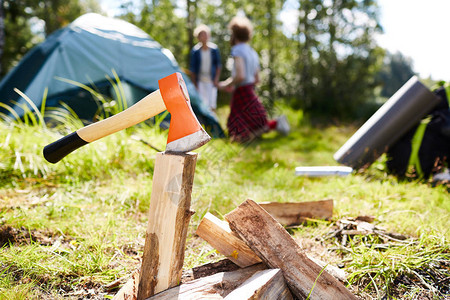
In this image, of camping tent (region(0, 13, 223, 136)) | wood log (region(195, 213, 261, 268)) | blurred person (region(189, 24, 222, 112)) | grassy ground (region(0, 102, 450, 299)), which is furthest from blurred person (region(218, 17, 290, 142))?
wood log (region(195, 213, 261, 268))

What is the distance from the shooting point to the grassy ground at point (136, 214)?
146 cm

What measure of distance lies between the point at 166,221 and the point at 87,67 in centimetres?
351

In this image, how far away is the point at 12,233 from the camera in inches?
67.2

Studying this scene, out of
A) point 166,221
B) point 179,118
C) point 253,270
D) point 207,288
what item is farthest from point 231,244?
point 179,118

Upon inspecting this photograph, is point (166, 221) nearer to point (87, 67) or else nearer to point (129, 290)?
point (129, 290)

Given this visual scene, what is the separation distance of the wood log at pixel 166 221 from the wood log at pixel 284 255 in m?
0.26

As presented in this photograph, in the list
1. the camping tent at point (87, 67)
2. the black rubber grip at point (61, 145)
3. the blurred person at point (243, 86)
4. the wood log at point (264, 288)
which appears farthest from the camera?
the blurred person at point (243, 86)

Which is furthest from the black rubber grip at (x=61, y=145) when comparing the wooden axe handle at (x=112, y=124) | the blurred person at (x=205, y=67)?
the blurred person at (x=205, y=67)

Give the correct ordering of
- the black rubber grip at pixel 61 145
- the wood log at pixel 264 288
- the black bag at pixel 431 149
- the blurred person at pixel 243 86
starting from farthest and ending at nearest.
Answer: the blurred person at pixel 243 86, the black bag at pixel 431 149, the black rubber grip at pixel 61 145, the wood log at pixel 264 288

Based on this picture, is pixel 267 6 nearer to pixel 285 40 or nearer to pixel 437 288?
pixel 285 40

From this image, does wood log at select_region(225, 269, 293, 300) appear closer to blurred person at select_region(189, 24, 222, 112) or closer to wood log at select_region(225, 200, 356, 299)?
wood log at select_region(225, 200, 356, 299)

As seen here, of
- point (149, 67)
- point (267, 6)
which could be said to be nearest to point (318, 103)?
point (267, 6)

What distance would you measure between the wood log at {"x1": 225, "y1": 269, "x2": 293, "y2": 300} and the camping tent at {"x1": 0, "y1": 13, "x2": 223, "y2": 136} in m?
2.76

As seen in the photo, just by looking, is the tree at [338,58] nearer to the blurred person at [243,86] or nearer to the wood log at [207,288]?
the blurred person at [243,86]
